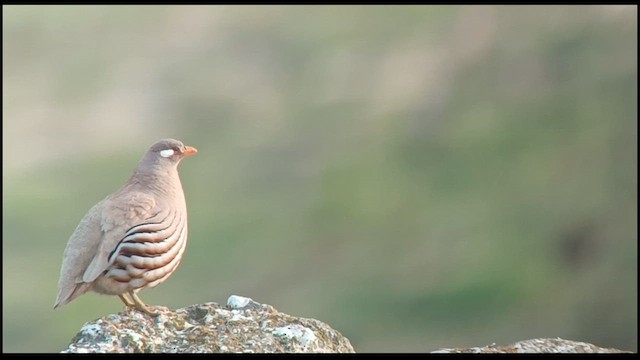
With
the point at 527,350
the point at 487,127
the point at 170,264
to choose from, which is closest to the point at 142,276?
the point at 170,264

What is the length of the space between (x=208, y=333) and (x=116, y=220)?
1.61m

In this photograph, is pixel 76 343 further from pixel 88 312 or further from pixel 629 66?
pixel 629 66

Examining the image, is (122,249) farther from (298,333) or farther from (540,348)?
(540,348)

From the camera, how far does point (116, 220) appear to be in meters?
9.09

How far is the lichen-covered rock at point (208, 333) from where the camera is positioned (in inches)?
307

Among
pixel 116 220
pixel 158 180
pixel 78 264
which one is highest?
pixel 158 180

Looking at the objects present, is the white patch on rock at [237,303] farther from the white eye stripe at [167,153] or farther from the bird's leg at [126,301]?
the white eye stripe at [167,153]

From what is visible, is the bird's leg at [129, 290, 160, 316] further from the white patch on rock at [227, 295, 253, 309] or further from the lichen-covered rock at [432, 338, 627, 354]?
the lichen-covered rock at [432, 338, 627, 354]

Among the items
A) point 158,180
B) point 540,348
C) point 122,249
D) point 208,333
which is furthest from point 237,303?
point 540,348

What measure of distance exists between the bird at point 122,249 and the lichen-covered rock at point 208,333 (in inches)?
26.2

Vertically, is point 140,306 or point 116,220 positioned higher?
point 116,220

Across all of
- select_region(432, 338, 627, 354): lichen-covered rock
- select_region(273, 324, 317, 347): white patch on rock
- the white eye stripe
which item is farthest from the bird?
select_region(432, 338, 627, 354): lichen-covered rock

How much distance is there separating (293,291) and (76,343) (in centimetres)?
2203

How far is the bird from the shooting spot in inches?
354
